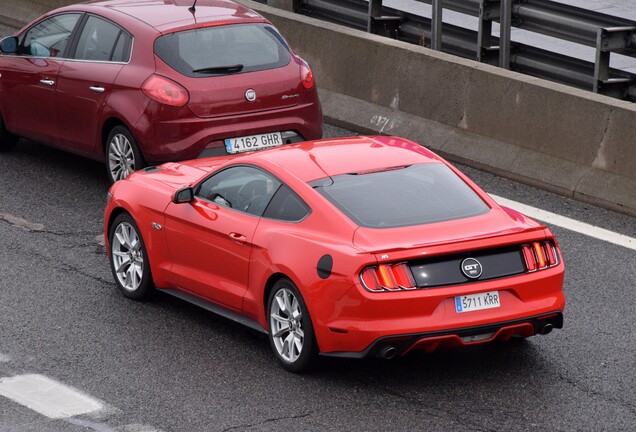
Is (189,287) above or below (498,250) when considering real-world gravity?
below

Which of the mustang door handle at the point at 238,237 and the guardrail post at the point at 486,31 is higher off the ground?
the mustang door handle at the point at 238,237

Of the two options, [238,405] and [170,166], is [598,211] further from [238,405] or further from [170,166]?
[238,405]

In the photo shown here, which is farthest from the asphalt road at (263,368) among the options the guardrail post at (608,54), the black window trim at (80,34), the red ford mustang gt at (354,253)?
the guardrail post at (608,54)

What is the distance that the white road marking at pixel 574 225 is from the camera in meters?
11.9

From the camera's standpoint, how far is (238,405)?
8625 mm

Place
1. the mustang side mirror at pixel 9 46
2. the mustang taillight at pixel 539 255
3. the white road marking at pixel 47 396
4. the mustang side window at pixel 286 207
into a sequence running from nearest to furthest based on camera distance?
the white road marking at pixel 47 396 < the mustang taillight at pixel 539 255 < the mustang side window at pixel 286 207 < the mustang side mirror at pixel 9 46

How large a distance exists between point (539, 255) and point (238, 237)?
1969mm

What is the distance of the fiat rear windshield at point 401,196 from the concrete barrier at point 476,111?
12.2 ft

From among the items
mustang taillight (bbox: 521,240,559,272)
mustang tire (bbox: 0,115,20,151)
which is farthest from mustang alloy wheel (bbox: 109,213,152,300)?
mustang tire (bbox: 0,115,20,151)

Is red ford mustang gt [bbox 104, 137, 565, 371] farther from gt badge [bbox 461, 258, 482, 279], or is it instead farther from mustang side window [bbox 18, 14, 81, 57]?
mustang side window [bbox 18, 14, 81, 57]

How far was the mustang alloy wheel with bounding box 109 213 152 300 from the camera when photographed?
34.6 feet

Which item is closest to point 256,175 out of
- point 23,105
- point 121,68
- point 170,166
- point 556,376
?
point 170,166

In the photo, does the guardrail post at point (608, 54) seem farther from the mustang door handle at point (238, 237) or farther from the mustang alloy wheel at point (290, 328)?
the mustang alloy wheel at point (290, 328)

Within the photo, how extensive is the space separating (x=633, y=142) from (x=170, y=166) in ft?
13.9
